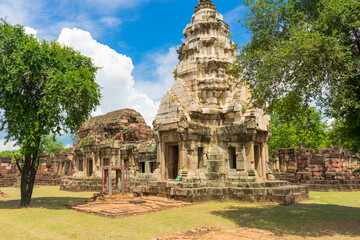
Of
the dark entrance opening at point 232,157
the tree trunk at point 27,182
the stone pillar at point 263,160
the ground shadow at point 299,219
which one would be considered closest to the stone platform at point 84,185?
the tree trunk at point 27,182

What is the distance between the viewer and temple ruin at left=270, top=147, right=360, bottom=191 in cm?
2358

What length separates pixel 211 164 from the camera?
1670 cm

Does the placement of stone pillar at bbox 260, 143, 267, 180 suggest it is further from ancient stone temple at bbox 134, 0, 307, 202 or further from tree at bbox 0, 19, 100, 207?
tree at bbox 0, 19, 100, 207

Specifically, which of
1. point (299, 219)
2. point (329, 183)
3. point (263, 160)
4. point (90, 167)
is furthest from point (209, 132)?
point (90, 167)

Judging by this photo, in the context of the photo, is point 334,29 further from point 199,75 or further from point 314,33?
point 199,75

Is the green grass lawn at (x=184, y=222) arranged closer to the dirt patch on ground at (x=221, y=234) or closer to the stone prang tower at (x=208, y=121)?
the dirt patch on ground at (x=221, y=234)

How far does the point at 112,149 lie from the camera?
80.4ft

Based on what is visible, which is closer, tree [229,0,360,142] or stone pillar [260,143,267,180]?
tree [229,0,360,142]

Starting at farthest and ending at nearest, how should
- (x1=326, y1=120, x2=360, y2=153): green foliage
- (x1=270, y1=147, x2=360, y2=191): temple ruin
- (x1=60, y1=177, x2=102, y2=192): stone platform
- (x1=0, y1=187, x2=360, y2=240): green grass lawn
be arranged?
(x1=60, y1=177, x2=102, y2=192): stone platform, (x1=270, y1=147, x2=360, y2=191): temple ruin, (x1=326, y1=120, x2=360, y2=153): green foliage, (x1=0, y1=187, x2=360, y2=240): green grass lawn

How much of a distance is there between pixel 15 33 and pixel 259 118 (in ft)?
46.2

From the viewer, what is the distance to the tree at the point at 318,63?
898 cm

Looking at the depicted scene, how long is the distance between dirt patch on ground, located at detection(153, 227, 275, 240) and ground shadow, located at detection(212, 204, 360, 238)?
0.81 m

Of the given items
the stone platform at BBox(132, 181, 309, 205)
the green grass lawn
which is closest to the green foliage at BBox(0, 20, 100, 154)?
the green grass lawn

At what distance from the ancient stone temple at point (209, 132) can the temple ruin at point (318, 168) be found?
9.52 meters
